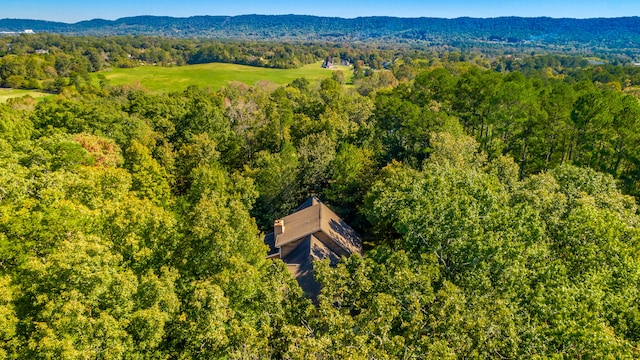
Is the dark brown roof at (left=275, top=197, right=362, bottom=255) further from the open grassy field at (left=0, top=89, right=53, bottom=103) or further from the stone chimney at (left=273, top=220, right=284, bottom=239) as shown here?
the open grassy field at (left=0, top=89, right=53, bottom=103)

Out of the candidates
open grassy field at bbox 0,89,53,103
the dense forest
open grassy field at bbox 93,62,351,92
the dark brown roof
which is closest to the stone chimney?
the dark brown roof

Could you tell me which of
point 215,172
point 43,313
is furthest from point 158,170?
point 43,313

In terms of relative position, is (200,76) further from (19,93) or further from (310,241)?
(310,241)

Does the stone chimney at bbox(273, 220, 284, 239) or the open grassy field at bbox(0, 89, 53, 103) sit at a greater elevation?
the open grassy field at bbox(0, 89, 53, 103)

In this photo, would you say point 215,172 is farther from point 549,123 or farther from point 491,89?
point 549,123

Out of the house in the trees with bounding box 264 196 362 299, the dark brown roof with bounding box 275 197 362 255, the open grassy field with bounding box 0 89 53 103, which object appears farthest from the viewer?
the open grassy field with bounding box 0 89 53 103

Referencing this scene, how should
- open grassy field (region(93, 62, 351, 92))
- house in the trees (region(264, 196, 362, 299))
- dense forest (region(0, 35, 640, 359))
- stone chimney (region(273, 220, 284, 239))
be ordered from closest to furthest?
dense forest (region(0, 35, 640, 359)) → house in the trees (region(264, 196, 362, 299)) → stone chimney (region(273, 220, 284, 239)) → open grassy field (region(93, 62, 351, 92))
